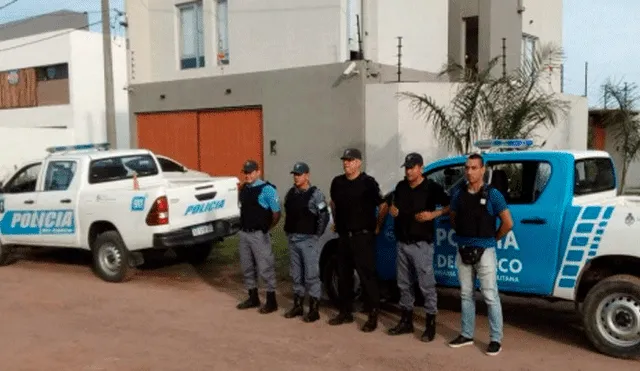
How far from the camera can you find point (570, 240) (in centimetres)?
576

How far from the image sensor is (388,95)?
46.7 ft

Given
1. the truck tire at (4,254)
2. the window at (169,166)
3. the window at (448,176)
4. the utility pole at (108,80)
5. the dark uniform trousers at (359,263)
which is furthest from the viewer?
the window at (169,166)


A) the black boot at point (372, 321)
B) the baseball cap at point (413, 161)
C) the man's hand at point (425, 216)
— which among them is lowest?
the black boot at point (372, 321)

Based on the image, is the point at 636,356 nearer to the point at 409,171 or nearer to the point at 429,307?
the point at 429,307

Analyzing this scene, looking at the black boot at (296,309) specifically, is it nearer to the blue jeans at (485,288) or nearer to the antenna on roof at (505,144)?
the blue jeans at (485,288)

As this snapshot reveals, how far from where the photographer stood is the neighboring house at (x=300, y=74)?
573 inches

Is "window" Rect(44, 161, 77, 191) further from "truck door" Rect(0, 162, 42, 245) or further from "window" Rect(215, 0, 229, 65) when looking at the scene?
"window" Rect(215, 0, 229, 65)

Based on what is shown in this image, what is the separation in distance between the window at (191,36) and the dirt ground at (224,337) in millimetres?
10355

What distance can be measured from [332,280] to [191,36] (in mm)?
12549

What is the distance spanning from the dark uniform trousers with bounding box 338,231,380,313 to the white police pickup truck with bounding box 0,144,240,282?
2941 millimetres

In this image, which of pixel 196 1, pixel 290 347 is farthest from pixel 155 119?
pixel 290 347

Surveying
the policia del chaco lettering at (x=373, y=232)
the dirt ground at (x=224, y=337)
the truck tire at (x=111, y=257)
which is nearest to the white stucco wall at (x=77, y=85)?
the truck tire at (x=111, y=257)

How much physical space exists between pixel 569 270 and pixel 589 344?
808 millimetres

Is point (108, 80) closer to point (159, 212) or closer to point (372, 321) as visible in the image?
point (159, 212)
